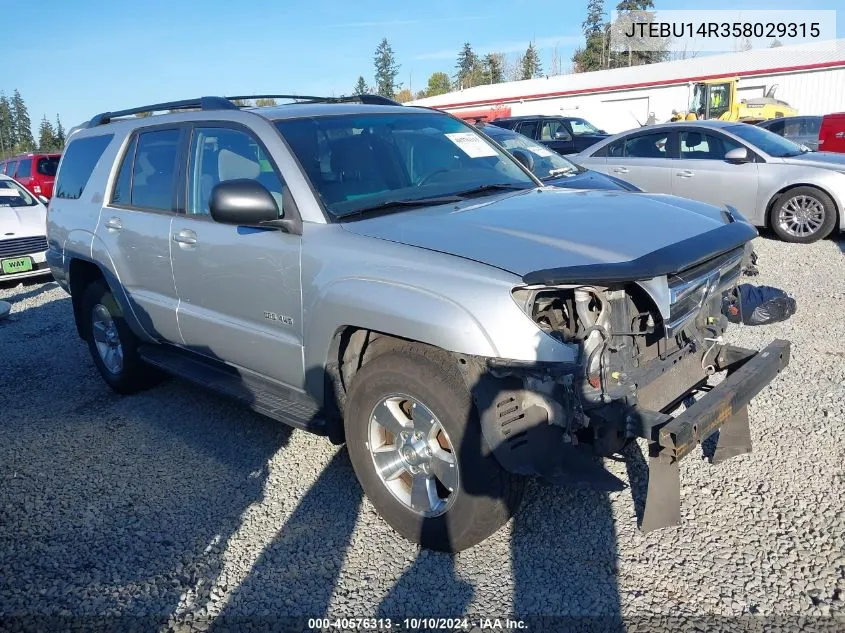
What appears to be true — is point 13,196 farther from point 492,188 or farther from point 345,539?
point 345,539

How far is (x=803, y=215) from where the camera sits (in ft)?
29.8

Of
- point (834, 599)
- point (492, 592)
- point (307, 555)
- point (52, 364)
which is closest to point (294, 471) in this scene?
point (307, 555)

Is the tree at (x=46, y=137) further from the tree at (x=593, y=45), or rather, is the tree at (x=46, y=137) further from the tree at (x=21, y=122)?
the tree at (x=593, y=45)

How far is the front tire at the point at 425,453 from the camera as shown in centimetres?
286


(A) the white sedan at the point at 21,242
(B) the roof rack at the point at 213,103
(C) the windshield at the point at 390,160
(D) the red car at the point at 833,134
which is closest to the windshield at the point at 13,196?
(A) the white sedan at the point at 21,242

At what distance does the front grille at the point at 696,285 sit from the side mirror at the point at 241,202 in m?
1.89

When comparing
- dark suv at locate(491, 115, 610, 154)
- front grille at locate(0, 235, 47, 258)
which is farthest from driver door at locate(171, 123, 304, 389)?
dark suv at locate(491, 115, 610, 154)

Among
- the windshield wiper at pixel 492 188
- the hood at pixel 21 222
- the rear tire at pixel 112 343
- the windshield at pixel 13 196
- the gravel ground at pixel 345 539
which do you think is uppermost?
the windshield wiper at pixel 492 188

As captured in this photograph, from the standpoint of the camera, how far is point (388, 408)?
3.17 meters

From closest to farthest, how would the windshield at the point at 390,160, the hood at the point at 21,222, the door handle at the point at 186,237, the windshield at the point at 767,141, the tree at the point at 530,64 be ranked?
the windshield at the point at 390,160
the door handle at the point at 186,237
the windshield at the point at 767,141
the hood at the point at 21,222
the tree at the point at 530,64

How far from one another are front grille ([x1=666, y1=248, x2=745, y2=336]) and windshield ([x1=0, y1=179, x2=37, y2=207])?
10.4 m

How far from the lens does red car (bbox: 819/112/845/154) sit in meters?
11.6

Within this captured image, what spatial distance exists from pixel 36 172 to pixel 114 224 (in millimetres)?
13957

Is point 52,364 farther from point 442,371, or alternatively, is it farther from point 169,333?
point 442,371
